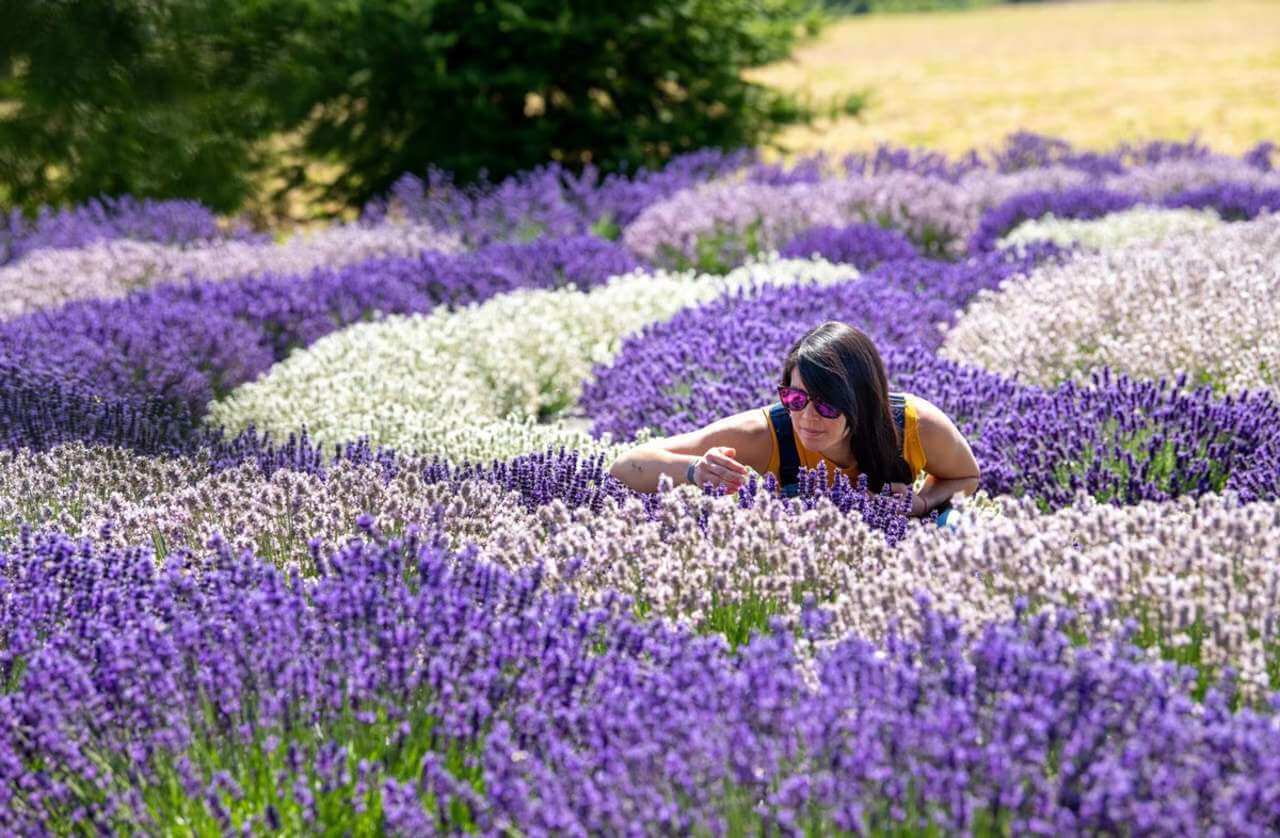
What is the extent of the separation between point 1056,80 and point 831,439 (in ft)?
68.8

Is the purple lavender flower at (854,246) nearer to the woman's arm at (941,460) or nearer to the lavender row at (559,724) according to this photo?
the woman's arm at (941,460)

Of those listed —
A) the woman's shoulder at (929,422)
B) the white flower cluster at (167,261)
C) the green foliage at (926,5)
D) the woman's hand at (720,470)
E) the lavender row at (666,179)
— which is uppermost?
the woman's shoulder at (929,422)

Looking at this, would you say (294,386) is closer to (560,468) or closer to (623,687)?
(560,468)

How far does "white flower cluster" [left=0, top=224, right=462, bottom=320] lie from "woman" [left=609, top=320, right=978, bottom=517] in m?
4.22

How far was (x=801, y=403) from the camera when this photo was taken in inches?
148

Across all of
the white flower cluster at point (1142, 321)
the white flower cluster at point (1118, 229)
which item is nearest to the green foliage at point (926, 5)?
the white flower cluster at point (1118, 229)

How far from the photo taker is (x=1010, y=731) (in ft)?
7.09

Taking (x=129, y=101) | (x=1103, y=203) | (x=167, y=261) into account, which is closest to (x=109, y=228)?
(x=129, y=101)

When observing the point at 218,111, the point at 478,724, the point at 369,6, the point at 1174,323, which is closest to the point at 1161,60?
the point at 369,6

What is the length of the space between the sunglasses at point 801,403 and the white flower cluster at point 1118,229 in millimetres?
4285

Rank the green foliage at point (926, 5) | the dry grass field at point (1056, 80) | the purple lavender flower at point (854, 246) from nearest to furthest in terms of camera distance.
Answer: the purple lavender flower at point (854, 246)
the dry grass field at point (1056, 80)
the green foliage at point (926, 5)

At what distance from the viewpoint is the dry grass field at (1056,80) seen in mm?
17000

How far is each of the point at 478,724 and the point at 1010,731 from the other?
0.91 meters

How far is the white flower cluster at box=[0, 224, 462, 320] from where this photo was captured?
7406mm
